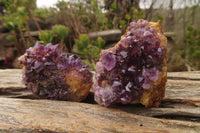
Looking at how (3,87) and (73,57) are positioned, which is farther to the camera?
(3,87)

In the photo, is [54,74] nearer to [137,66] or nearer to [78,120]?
[78,120]

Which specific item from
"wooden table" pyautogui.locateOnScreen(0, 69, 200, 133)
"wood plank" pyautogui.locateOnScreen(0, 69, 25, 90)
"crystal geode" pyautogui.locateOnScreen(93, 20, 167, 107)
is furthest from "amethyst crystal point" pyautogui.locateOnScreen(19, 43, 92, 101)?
"wood plank" pyautogui.locateOnScreen(0, 69, 25, 90)

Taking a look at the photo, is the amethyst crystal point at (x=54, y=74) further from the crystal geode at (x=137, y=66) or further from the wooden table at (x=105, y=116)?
the crystal geode at (x=137, y=66)

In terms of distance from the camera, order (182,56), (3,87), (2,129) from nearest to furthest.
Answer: (2,129), (3,87), (182,56)

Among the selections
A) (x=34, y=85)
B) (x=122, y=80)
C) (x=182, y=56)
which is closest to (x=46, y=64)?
(x=34, y=85)

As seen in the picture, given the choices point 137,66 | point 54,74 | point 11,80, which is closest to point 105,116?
point 137,66

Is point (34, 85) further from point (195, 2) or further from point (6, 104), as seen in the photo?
point (195, 2)

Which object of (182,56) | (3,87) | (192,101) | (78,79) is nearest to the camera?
(192,101)
